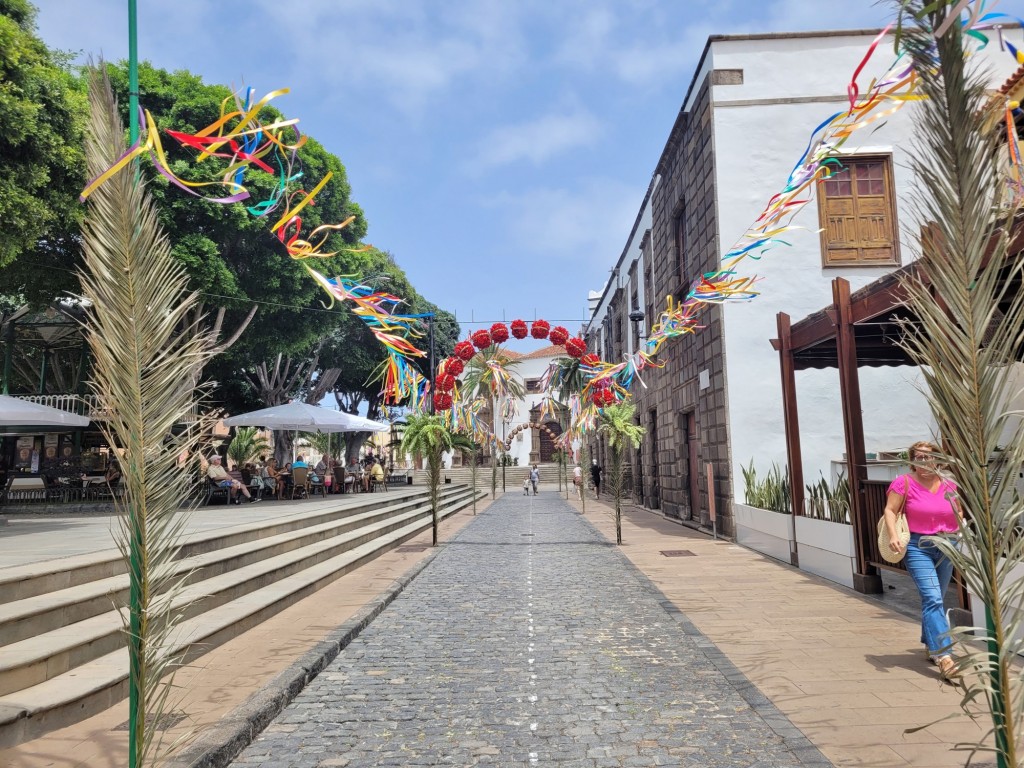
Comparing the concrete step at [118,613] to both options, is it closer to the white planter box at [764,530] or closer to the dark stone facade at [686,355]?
the white planter box at [764,530]

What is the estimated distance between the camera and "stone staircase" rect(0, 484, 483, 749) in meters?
4.26

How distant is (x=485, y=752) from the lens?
4.02 metres

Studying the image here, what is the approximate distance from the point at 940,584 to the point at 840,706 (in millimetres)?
1528

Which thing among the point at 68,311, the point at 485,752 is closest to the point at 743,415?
the point at 485,752

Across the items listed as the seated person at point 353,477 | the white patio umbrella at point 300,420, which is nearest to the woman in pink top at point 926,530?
the white patio umbrella at point 300,420

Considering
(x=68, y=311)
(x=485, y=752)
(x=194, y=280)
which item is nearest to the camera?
(x=485, y=752)

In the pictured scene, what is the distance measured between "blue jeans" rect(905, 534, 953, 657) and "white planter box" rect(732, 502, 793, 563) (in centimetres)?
507

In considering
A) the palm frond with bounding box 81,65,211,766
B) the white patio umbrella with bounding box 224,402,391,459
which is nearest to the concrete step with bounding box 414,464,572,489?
the white patio umbrella with bounding box 224,402,391,459

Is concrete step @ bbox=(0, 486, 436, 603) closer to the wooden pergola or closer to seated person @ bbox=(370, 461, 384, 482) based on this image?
the wooden pergola

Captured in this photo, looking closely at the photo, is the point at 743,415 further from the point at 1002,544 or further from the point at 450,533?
the point at 1002,544

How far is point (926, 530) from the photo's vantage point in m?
5.28

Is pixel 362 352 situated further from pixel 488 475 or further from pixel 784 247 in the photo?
pixel 784 247

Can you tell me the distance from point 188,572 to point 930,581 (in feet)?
16.5

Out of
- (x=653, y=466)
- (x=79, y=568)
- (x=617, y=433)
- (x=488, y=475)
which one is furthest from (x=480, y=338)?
(x=488, y=475)
